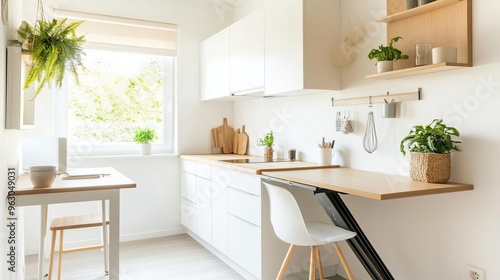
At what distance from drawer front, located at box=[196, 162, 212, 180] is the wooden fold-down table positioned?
942 millimetres

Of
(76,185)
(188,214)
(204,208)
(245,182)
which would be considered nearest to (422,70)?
(245,182)

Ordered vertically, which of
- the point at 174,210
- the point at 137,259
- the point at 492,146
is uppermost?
the point at 492,146

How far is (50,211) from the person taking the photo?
3531mm

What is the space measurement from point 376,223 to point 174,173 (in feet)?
7.65

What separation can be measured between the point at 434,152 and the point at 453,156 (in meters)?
0.18

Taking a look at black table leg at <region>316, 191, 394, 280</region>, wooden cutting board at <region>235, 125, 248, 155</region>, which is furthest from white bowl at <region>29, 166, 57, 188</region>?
wooden cutting board at <region>235, 125, 248, 155</region>

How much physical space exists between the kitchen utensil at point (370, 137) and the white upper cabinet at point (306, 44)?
1.26 feet

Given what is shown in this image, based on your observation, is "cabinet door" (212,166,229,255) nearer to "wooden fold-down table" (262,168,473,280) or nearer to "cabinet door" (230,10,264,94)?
"wooden fold-down table" (262,168,473,280)

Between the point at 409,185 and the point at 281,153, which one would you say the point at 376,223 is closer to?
the point at 409,185

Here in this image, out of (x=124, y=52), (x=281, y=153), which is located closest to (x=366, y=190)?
(x=281, y=153)

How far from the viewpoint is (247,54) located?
10.8ft

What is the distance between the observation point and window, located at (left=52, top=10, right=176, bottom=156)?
370 cm

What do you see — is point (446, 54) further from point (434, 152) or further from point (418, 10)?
point (434, 152)

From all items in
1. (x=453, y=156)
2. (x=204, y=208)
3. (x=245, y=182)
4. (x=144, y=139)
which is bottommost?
(x=204, y=208)
